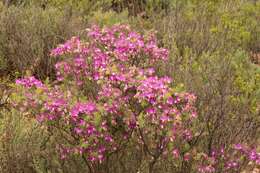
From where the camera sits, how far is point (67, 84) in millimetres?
4160

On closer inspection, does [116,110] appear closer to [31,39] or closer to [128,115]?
[128,115]

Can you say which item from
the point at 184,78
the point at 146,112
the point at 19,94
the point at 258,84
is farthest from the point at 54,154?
the point at 258,84

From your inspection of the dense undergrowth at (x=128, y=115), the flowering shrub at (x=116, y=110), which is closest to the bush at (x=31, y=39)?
the dense undergrowth at (x=128, y=115)

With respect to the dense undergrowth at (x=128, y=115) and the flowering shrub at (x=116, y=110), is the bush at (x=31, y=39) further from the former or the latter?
the flowering shrub at (x=116, y=110)

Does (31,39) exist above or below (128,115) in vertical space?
below

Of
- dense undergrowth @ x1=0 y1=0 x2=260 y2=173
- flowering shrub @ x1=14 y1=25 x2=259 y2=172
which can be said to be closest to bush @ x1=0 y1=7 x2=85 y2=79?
dense undergrowth @ x1=0 y1=0 x2=260 y2=173

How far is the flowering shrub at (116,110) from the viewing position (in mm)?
3184

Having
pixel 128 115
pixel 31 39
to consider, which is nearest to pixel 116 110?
pixel 128 115

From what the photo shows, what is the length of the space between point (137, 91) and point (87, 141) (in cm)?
43

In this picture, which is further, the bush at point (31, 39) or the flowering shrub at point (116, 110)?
the bush at point (31, 39)

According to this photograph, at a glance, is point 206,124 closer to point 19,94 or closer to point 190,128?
point 190,128

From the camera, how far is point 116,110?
3.27 m

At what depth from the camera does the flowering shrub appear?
318 cm

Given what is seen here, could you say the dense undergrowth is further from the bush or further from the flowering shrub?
the bush
